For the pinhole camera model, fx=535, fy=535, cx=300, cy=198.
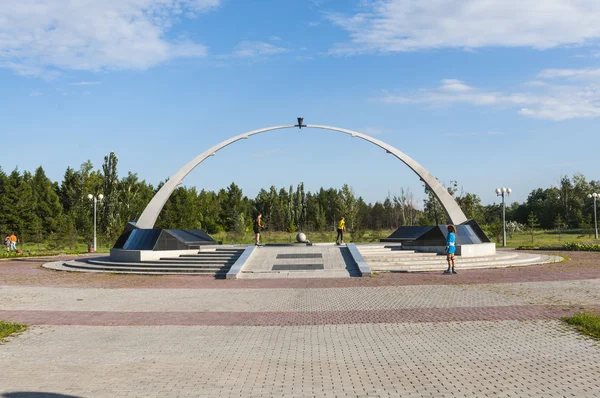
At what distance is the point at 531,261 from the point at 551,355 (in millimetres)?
16171

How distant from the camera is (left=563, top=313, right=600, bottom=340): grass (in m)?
8.49

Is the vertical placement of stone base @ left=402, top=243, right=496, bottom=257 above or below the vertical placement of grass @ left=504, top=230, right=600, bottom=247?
above

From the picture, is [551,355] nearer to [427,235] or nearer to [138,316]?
[138,316]

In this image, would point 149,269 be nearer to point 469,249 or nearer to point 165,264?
point 165,264

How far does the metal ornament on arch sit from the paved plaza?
23.1 ft

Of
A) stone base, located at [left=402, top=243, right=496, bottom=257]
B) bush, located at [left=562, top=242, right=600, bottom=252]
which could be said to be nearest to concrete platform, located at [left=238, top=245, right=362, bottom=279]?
stone base, located at [left=402, top=243, right=496, bottom=257]

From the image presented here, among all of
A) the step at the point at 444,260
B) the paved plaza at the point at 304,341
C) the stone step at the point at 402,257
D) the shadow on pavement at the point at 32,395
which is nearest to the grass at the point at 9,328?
the paved plaza at the point at 304,341

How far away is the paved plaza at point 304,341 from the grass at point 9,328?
0.20 meters

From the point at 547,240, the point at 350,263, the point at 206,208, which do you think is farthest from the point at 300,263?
the point at 206,208

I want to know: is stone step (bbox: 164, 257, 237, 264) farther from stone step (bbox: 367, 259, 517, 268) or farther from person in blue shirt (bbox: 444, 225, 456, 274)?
person in blue shirt (bbox: 444, 225, 456, 274)

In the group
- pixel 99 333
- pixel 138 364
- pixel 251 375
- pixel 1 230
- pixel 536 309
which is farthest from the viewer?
pixel 1 230

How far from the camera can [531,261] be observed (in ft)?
72.8

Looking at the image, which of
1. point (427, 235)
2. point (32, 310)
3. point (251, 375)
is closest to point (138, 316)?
point (32, 310)

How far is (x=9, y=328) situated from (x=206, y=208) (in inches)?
2292
